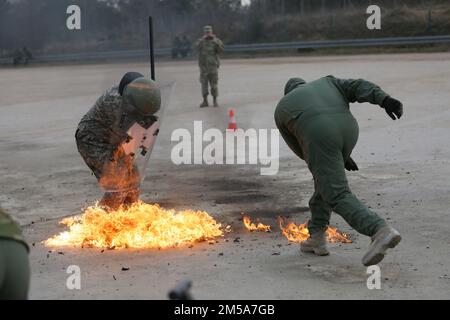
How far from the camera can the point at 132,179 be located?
7.44m

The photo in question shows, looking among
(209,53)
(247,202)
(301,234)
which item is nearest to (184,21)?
(209,53)

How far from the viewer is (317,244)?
6.27 meters

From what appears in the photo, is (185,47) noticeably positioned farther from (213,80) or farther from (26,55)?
(213,80)

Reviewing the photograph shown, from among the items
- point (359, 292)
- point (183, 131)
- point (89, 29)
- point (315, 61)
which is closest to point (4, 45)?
point (89, 29)

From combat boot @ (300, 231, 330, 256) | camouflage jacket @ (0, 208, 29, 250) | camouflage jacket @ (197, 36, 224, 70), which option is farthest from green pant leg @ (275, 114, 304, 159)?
camouflage jacket @ (197, 36, 224, 70)

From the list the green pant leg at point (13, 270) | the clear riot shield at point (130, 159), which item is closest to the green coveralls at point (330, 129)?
the clear riot shield at point (130, 159)

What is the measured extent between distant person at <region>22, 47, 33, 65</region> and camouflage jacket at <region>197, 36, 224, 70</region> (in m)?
24.8

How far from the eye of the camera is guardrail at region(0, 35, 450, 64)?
1293 inches

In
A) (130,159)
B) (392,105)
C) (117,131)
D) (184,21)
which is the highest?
(184,21)

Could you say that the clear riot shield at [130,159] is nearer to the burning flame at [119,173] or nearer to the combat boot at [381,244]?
the burning flame at [119,173]

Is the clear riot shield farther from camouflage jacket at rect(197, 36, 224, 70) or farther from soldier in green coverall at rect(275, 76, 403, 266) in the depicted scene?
camouflage jacket at rect(197, 36, 224, 70)

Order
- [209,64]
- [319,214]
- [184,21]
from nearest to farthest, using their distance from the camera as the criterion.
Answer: [319,214] → [209,64] → [184,21]

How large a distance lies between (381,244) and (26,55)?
38926mm
